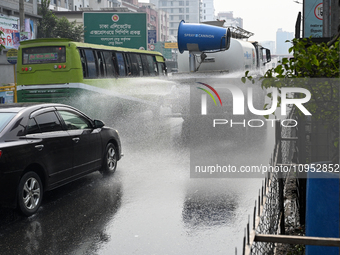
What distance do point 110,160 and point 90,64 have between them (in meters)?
8.76

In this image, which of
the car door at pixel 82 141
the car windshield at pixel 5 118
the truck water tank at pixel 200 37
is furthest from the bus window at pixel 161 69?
the car windshield at pixel 5 118

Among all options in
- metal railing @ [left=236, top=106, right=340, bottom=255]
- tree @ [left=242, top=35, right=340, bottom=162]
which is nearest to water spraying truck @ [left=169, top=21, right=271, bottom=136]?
metal railing @ [left=236, top=106, right=340, bottom=255]

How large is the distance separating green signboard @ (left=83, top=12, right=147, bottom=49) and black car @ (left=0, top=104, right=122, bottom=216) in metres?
30.1

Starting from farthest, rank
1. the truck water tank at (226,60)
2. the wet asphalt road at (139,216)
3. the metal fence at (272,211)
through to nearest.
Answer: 1. the truck water tank at (226,60)
2. the wet asphalt road at (139,216)
3. the metal fence at (272,211)

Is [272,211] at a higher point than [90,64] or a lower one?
lower

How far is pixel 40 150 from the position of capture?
6.89m

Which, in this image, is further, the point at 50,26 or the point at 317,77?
the point at 50,26

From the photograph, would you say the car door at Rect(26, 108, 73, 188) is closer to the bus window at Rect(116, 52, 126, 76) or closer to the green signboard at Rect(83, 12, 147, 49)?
the bus window at Rect(116, 52, 126, 76)

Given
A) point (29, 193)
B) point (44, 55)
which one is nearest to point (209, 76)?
point (44, 55)

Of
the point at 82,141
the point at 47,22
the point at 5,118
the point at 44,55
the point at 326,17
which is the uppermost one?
the point at 47,22

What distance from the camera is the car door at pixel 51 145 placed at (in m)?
6.92

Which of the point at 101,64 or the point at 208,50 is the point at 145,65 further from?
the point at 208,50

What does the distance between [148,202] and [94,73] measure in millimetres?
11071

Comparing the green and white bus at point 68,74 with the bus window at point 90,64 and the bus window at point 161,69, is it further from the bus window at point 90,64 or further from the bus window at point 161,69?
the bus window at point 161,69
